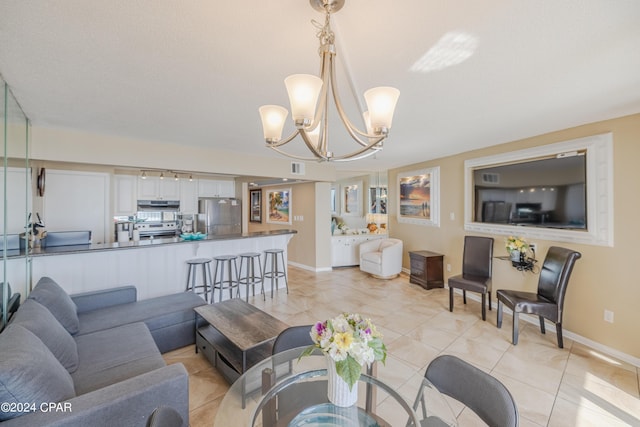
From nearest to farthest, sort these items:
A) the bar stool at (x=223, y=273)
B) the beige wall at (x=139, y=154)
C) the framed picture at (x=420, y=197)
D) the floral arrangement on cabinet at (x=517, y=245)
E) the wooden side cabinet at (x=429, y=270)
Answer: the beige wall at (x=139, y=154) → the floral arrangement on cabinet at (x=517, y=245) → the bar stool at (x=223, y=273) → the wooden side cabinet at (x=429, y=270) → the framed picture at (x=420, y=197)

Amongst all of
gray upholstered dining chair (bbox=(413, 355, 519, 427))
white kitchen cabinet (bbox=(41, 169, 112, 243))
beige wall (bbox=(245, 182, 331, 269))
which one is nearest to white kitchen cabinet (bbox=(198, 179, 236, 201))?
beige wall (bbox=(245, 182, 331, 269))

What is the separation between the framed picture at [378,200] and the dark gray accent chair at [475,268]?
248 cm

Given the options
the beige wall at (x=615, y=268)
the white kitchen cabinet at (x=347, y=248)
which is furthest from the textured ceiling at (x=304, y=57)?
the white kitchen cabinet at (x=347, y=248)

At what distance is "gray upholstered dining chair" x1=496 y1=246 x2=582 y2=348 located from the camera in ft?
9.04

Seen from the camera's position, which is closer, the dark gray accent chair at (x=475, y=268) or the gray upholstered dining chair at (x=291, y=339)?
the gray upholstered dining chair at (x=291, y=339)

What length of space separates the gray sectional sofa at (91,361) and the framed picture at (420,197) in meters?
4.25

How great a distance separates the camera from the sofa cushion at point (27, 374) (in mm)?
1118

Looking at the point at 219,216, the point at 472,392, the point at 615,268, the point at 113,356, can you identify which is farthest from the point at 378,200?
the point at 113,356

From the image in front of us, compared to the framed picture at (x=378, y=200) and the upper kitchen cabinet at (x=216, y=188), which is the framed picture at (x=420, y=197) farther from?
the upper kitchen cabinet at (x=216, y=188)

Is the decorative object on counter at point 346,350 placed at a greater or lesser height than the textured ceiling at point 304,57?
lesser

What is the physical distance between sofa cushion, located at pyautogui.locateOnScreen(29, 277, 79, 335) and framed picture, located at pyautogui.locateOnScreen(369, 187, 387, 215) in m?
5.61

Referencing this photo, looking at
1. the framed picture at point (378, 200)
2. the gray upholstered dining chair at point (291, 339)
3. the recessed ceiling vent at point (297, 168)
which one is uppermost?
the recessed ceiling vent at point (297, 168)

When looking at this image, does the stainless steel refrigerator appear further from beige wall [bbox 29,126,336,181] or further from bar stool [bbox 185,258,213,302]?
bar stool [bbox 185,258,213,302]

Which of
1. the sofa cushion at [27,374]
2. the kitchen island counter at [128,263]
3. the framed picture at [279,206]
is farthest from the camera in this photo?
the framed picture at [279,206]
